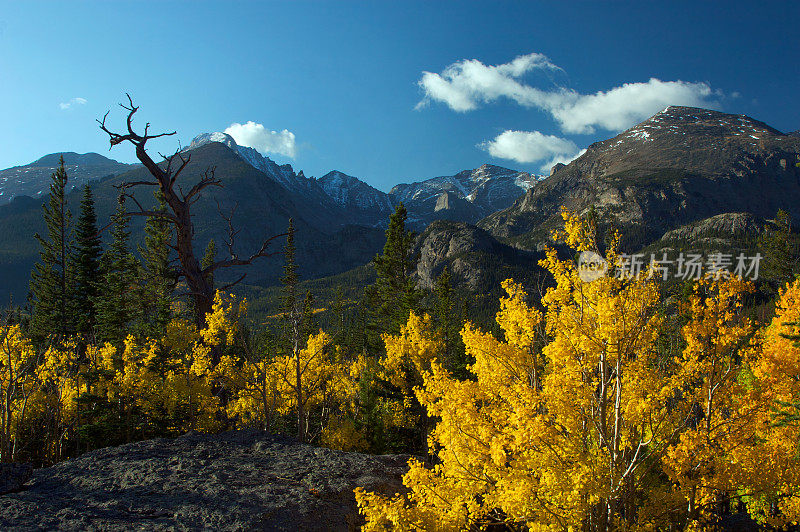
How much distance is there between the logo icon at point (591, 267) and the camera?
6180 millimetres

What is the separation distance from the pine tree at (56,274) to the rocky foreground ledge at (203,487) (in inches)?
1074

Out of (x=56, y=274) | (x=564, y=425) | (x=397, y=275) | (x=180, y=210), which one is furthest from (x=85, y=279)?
(x=564, y=425)

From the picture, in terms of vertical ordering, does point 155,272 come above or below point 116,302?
above

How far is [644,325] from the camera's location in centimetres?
603

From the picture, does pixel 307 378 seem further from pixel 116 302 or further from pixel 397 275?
pixel 116 302

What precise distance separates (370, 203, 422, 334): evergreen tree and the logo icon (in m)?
23.8

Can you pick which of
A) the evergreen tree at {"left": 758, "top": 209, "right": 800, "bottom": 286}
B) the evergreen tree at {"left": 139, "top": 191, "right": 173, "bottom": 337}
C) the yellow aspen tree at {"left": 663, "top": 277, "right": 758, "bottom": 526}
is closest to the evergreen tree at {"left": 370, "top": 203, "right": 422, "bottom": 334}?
the evergreen tree at {"left": 139, "top": 191, "right": 173, "bottom": 337}

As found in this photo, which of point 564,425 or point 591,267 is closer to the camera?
point 591,267

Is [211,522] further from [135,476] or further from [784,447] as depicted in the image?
[784,447]

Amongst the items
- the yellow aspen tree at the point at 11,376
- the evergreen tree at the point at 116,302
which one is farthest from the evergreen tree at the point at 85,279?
the yellow aspen tree at the point at 11,376

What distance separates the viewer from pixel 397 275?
106 ft

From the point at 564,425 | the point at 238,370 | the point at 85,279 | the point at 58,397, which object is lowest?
the point at 58,397

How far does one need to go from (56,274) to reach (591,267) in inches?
1505

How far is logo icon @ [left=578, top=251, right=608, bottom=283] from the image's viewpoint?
6.18 meters
